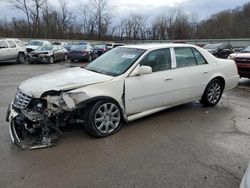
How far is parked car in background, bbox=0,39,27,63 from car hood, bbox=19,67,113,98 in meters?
14.8

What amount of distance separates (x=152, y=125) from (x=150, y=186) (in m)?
2.21

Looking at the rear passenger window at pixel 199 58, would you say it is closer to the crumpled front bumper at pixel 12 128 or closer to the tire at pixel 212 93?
the tire at pixel 212 93

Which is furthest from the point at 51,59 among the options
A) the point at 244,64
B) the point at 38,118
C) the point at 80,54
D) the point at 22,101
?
the point at 38,118

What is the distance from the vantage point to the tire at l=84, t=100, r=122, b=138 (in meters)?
4.59

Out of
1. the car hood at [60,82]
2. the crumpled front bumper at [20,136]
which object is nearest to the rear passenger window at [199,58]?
the car hood at [60,82]

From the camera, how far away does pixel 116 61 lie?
5.57 metres

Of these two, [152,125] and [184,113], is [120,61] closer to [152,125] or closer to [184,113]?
[152,125]

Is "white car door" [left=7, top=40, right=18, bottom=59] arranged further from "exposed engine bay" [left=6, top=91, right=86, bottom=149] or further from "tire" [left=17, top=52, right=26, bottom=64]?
"exposed engine bay" [left=6, top=91, right=86, bottom=149]

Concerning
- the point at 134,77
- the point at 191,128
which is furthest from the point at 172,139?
the point at 134,77

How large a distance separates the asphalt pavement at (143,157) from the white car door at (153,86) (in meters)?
0.42

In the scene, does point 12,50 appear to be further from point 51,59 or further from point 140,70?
point 140,70

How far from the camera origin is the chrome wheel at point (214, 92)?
6.60 meters

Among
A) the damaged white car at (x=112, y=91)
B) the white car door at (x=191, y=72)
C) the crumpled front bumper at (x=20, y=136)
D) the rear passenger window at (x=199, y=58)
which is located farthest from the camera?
the rear passenger window at (x=199, y=58)

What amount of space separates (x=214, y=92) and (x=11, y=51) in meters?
16.1
